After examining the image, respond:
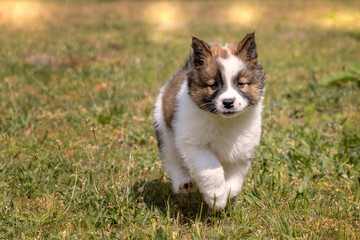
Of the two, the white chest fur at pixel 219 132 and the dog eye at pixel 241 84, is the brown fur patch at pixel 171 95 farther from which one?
the dog eye at pixel 241 84

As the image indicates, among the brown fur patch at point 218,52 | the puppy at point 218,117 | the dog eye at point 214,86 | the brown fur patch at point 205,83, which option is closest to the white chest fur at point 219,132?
the puppy at point 218,117

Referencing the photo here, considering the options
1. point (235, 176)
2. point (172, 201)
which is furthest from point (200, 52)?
point (172, 201)

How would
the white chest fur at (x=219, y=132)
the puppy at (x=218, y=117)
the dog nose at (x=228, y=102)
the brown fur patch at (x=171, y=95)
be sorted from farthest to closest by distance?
the brown fur patch at (x=171, y=95) < the white chest fur at (x=219, y=132) < the puppy at (x=218, y=117) < the dog nose at (x=228, y=102)

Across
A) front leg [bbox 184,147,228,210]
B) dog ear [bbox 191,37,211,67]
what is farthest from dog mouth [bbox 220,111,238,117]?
dog ear [bbox 191,37,211,67]

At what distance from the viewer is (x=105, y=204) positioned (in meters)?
3.59

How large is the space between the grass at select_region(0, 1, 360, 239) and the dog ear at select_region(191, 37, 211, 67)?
931mm

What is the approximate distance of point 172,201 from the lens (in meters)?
4.01

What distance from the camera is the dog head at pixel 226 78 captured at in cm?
332

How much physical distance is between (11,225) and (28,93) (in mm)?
3479

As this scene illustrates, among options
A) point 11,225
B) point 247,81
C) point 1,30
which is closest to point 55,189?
point 11,225

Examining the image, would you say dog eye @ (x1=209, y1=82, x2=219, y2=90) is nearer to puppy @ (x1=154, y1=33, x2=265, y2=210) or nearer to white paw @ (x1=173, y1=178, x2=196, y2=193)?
puppy @ (x1=154, y1=33, x2=265, y2=210)

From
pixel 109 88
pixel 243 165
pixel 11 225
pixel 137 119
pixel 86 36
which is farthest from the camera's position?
pixel 86 36

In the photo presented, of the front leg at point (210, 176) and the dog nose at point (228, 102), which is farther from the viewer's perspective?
the front leg at point (210, 176)

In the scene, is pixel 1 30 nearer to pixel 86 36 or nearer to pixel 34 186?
pixel 86 36
